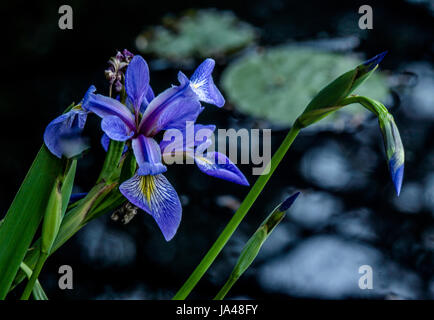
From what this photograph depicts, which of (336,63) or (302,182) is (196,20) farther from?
(302,182)

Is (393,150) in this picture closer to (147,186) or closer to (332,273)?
(147,186)

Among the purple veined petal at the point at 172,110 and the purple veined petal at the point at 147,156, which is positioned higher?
the purple veined petal at the point at 172,110

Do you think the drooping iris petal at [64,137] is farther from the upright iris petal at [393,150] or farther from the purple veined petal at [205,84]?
the upright iris petal at [393,150]

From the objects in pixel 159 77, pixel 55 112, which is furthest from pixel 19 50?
pixel 159 77

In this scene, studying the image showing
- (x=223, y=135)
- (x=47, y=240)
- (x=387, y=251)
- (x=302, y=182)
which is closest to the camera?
(x=47, y=240)

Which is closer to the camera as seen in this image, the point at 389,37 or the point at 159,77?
the point at 159,77

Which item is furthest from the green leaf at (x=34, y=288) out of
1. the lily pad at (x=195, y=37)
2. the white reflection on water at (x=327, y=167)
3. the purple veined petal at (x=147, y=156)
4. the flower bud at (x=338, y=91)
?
the lily pad at (x=195, y=37)
